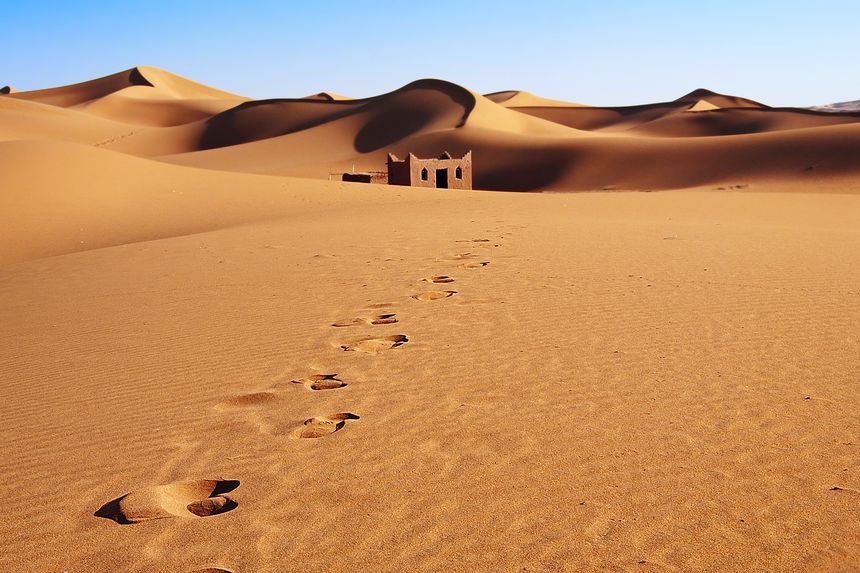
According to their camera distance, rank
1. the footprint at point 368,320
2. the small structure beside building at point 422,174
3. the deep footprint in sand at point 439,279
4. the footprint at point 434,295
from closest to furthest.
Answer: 1. the footprint at point 368,320
2. the footprint at point 434,295
3. the deep footprint in sand at point 439,279
4. the small structure beside building at point 422,174

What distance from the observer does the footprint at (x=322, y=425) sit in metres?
4.32

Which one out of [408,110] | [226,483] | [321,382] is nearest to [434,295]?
[321,382]

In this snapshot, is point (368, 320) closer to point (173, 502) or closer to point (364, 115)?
point (173, 502)

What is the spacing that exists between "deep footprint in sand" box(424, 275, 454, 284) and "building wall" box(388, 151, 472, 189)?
78.2 ft

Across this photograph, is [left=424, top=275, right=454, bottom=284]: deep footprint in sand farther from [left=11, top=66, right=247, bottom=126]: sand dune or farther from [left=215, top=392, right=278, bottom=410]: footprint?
[left=11, top=66, right=247, bottom=126]: sand dune

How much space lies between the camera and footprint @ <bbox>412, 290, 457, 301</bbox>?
7.96 meters

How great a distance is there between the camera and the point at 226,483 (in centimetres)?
371

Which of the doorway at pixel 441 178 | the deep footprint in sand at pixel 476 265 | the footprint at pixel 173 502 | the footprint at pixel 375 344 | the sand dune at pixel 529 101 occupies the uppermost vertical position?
the sand dune at pixel 529 101

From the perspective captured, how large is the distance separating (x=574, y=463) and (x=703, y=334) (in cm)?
282

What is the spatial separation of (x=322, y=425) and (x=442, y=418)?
0.63 meters

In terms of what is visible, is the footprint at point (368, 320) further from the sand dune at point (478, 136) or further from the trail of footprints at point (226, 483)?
the sand dune at point (478, 136)

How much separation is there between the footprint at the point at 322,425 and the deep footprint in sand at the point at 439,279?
433cm

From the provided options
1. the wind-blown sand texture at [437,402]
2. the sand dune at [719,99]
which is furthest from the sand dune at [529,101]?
the wind-blown sand texture at [437,402]

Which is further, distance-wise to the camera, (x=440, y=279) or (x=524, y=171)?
(x=524, y=171)
